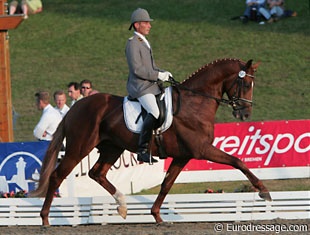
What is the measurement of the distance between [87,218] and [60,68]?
14430 mm

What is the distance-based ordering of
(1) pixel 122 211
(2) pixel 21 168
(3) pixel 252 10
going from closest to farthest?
(1) pixel 122 211 → (2) pixel 21 168 → (3) pixel 252 10

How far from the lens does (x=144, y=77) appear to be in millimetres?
10047

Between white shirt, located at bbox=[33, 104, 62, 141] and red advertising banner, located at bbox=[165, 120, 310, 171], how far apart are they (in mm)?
2687

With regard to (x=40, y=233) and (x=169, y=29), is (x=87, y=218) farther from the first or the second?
(x=169, y=29)

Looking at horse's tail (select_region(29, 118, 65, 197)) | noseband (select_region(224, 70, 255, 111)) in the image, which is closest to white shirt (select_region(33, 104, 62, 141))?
horse's tail (select_region(29, 118, 65, 197))

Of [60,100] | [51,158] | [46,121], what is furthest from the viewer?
[60,100]

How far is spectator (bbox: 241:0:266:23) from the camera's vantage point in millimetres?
25062

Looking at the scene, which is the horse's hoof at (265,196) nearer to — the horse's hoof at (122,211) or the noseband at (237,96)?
the noseband at (237,96)

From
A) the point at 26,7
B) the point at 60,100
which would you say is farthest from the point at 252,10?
the point at 60,100

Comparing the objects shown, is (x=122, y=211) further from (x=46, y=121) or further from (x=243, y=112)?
(x=46, y=121)

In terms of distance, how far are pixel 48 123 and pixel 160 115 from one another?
3702mm

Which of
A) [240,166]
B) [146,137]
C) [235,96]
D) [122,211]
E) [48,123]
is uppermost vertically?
[235,96]

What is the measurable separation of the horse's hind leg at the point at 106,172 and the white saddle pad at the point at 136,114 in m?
0.70

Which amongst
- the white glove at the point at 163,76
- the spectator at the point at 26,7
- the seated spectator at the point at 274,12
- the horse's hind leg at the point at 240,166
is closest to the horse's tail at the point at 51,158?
the white glove at the point at 163,76
